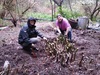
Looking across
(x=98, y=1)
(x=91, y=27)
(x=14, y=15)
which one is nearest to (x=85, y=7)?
(x=98, y=1)

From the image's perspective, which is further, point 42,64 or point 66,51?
point 66,51

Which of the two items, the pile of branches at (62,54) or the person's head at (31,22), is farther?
the person's head at (31,22)

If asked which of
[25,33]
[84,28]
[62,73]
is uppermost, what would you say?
[25,33]

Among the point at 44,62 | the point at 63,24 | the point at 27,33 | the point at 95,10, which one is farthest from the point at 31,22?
the point at 95,10

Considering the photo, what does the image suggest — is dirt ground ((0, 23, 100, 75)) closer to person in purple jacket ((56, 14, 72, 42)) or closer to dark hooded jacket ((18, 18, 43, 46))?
dark hooded jacket ((18, 18, 43, 46))

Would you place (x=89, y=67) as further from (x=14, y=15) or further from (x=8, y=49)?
(x=14, y=15)

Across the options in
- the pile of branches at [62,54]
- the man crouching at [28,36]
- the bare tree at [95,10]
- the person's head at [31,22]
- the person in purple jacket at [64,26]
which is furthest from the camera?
the bare tree at [95,10]

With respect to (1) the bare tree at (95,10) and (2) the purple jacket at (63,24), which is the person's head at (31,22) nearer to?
(2) the purple jacket at (63,24)

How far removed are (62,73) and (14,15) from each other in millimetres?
8250

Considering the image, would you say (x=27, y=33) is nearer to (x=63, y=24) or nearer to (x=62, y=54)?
(x=62, y=54)

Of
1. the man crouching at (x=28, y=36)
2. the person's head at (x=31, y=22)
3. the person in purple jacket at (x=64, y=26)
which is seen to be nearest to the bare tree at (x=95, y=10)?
the person in purple jacket at (x=64, y=26)

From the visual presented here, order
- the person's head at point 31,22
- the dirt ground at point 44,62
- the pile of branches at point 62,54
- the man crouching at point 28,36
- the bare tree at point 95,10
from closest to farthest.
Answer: the dirt ground at point 44,62, the pile of branches at point 62,54, the person's head at point 31,22, the man crouching at point 28,36, the bare tree at point 95,10

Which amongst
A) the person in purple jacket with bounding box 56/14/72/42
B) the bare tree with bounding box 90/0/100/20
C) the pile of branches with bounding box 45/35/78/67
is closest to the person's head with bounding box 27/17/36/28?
the pile of branches with bounding box 45/35/78/67

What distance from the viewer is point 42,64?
580 cm
